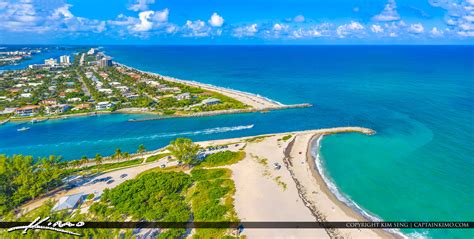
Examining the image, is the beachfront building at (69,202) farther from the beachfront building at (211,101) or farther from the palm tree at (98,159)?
the beachfront building at (211,101)

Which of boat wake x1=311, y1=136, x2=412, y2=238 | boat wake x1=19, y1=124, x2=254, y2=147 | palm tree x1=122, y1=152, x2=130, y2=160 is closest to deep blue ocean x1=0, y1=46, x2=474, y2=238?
boat wake x1=19, y1=124, x2=254, y2=147

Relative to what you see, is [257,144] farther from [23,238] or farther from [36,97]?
[36,97]

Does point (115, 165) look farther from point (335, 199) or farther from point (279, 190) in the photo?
point (335, 199)

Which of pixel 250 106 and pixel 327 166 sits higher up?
pixel 250 106

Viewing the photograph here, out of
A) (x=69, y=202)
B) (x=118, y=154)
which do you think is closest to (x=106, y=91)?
(x=118, y=154)

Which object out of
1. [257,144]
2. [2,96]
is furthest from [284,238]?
[2,96]

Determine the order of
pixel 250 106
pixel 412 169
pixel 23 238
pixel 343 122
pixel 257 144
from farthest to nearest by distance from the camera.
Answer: pixel 250 106
pixel 343 122
pixel 257 144
pixel 412 169
pixel 23 238

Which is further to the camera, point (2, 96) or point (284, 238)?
point (2, 96)
